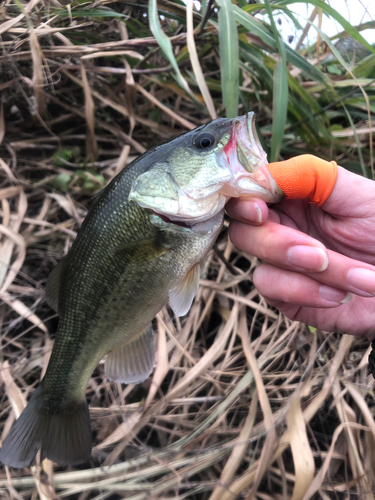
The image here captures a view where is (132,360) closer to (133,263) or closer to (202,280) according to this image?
(133,263)

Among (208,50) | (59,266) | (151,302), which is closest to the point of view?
(151,302)

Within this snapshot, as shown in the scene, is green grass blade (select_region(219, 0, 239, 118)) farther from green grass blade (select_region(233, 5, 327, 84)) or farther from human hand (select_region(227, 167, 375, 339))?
human hand (select_region(227, 167, 375, 339))

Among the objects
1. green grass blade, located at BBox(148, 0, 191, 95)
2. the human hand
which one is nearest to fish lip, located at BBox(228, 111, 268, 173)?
the human hand

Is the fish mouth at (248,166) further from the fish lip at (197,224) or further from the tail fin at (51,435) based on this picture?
the tail fin at (51,435)

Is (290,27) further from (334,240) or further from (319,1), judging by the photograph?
(334,240)

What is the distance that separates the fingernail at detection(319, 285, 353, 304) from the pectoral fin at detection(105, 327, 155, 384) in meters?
0.65

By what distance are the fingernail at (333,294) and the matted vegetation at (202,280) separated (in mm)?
582

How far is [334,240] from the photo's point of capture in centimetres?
118

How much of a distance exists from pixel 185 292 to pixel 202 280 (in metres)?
0.66

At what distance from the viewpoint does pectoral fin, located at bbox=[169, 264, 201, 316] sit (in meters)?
1.08

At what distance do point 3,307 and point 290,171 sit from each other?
1555mm

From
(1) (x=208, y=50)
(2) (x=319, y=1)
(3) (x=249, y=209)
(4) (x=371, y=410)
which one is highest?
(2) (x=319, y=1)

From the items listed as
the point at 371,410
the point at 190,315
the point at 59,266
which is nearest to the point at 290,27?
the point at 190,315

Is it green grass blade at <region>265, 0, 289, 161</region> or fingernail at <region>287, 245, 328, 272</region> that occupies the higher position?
green grass blade at <region>265, 0, 289, 161</region>
